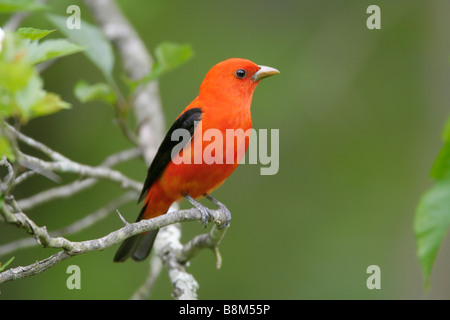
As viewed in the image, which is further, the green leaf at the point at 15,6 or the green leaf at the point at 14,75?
the green leaf at the point at 15,6

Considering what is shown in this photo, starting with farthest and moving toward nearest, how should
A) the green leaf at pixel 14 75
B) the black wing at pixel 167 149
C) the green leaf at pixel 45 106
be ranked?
the black wing at pixel 167 149
the green leaf at pixel 45 106
the green leaf at pixel 14 75

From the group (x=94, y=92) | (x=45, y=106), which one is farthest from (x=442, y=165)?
(x=94, y=92)

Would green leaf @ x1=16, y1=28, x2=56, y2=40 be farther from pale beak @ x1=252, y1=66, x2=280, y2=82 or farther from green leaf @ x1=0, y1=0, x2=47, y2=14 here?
pale beak @ x1=252, y1=66, x2=280, y2=82

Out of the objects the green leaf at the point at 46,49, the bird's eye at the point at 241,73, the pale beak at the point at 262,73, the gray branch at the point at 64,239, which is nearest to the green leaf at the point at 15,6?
the green leaf at the point at 46,49

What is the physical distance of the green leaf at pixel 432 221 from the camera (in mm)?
1844

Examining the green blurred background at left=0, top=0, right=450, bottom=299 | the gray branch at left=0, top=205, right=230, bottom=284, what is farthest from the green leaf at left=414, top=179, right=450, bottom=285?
the green blurred background at left=0, top=0, right=450, bottom=299

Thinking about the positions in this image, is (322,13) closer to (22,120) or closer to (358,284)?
(358,284)

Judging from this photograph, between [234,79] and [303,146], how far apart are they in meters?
3.52

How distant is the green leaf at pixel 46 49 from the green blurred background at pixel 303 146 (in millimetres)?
4296

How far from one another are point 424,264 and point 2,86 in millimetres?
1484

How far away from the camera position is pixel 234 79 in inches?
172

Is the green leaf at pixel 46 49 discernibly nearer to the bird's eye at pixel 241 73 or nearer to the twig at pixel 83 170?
the twig at pixel 83 170

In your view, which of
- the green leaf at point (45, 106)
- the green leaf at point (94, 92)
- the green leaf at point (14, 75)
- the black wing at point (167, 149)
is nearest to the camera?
the green leaf at point (14, 75)
